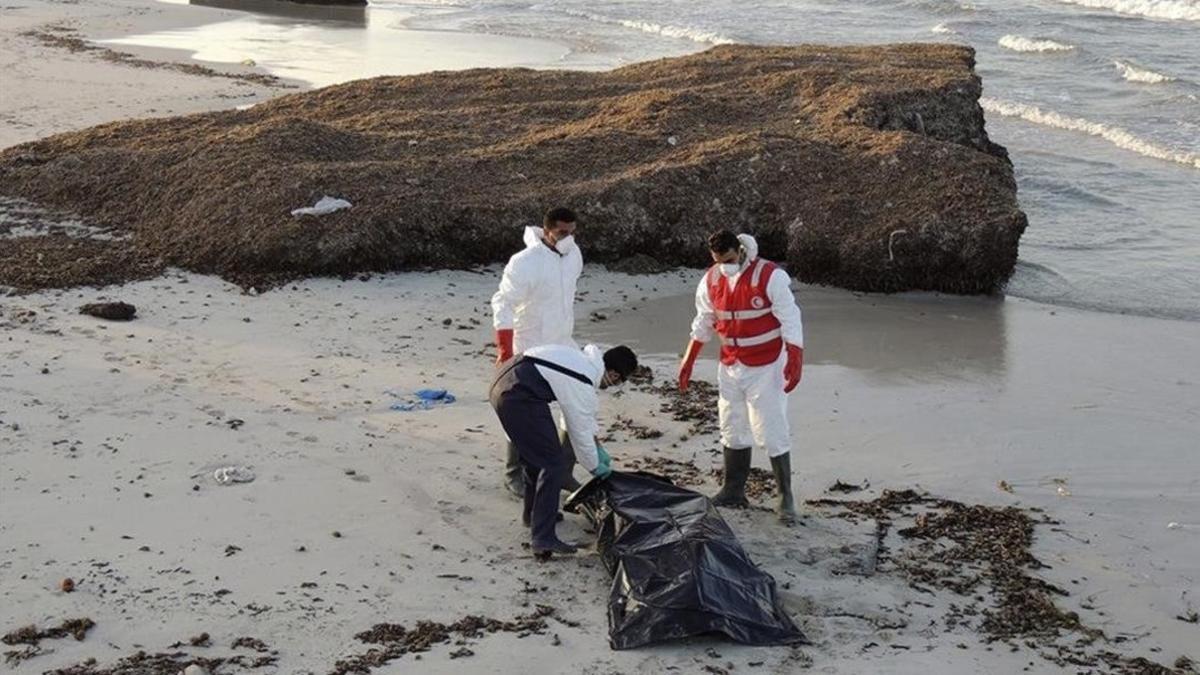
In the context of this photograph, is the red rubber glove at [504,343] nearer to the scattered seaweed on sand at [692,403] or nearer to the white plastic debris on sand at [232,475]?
the white plastic debris on sand at [232,475]

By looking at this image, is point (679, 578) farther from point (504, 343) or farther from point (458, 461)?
point (458, 461)

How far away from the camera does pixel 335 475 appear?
866 cm

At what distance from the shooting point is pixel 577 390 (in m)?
7.72

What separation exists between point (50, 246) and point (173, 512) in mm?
5872

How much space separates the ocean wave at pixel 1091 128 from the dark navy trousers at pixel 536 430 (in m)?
16.4

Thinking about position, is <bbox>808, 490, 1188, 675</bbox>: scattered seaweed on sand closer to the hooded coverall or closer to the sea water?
the hooded coverall

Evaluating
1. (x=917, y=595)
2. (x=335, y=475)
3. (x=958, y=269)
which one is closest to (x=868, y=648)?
(x=917, y=595)

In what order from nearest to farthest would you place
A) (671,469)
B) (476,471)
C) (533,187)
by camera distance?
(476,471), (671,469), (533,187)

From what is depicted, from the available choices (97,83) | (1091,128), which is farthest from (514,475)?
(1091,128)

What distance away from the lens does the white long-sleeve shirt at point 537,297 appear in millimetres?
8477

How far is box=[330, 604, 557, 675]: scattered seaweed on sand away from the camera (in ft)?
21.7

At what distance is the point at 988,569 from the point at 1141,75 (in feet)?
75.8

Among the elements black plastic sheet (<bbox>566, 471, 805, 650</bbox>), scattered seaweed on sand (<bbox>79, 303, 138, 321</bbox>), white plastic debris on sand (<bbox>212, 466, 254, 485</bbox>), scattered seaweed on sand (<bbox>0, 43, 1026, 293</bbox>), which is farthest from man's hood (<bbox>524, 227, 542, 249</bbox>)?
scattered seaweed on sand (<bbox>0, 43, 1026, 293</bbox>)

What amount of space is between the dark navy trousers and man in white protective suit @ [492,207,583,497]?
55 centimetres
